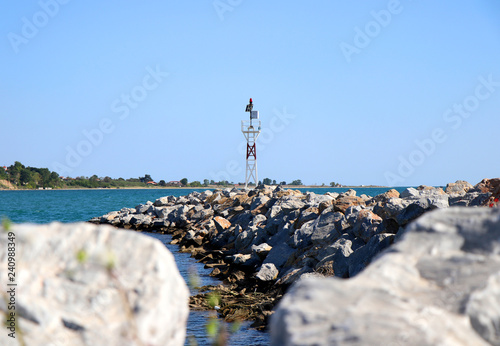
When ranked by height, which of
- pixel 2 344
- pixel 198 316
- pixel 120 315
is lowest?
pixel 198 316

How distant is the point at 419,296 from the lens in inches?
87.7

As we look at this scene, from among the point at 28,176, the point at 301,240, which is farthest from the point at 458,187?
the point at 28,176

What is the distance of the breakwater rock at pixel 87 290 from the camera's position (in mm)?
2154

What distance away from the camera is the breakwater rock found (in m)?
2.15

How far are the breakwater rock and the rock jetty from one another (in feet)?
12.6

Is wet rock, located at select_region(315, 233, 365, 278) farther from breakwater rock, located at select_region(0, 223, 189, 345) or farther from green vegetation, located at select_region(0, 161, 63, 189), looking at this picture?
green vegetation, located at select_region(0, 161, 63, 189)

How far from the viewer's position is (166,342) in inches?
89.0

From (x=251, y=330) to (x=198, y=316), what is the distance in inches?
49.5

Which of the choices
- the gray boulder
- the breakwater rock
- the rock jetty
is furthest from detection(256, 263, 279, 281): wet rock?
the breakwater rock

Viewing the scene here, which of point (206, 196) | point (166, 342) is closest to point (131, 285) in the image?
point (166, 342)

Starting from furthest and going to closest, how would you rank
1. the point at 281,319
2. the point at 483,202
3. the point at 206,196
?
1. the point at 206,196
2. the point at 483,202
3. the point at 281,319

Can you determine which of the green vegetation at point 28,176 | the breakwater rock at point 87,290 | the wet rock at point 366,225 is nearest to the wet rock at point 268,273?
the wet rock at point 366,225

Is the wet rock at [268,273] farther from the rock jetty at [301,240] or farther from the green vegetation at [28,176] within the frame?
the green vegetation at [28,176]

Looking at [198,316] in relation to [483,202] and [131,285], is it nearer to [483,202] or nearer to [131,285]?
[483,202]
